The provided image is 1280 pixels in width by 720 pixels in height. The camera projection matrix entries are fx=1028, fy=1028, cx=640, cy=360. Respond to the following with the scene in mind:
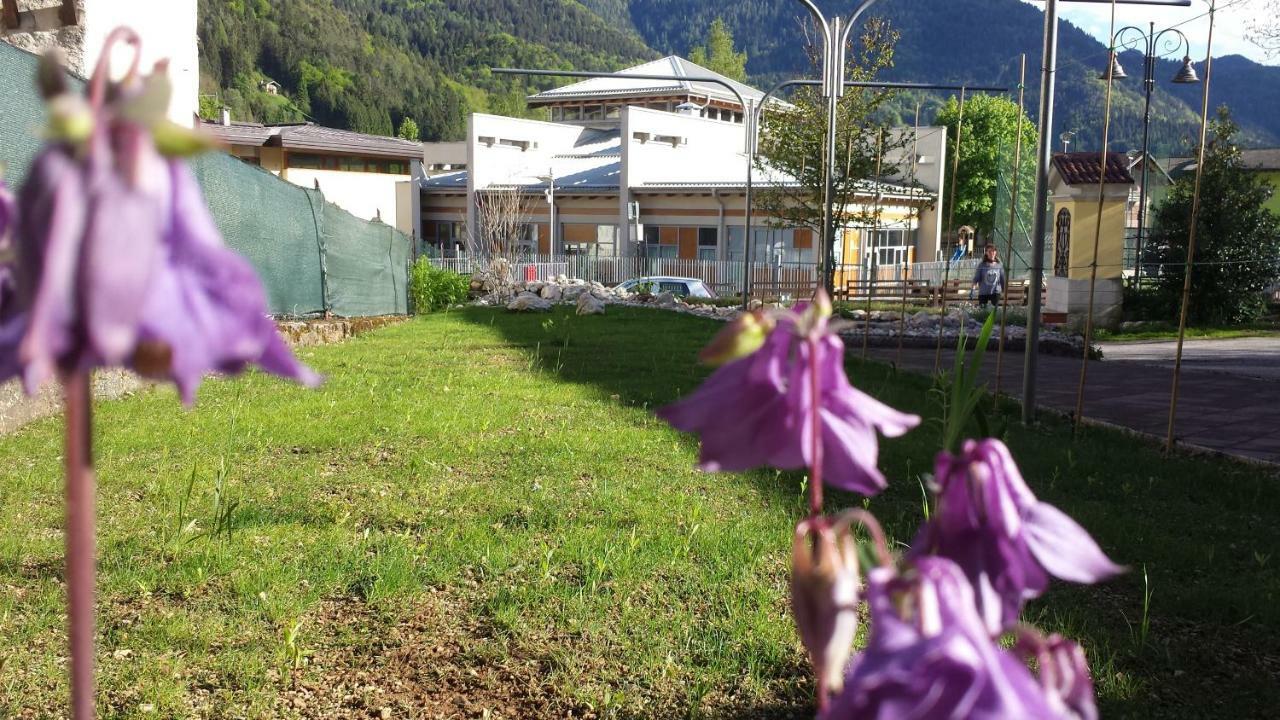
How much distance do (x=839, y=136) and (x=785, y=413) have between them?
24274 millimetres

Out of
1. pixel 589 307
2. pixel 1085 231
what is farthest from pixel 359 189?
pixel 1085 231

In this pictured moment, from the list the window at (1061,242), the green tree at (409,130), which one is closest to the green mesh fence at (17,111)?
the window at (1061,242)

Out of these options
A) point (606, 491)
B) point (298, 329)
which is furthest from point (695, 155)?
point (606, 491)

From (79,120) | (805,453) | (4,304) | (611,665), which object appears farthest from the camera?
(611,665)

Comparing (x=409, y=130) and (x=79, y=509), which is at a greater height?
(x=409, y=130)

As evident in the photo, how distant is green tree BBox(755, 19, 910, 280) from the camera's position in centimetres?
2278

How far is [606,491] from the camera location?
4.84 m

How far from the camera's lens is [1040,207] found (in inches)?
301

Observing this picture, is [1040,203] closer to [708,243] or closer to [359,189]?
[708,243]

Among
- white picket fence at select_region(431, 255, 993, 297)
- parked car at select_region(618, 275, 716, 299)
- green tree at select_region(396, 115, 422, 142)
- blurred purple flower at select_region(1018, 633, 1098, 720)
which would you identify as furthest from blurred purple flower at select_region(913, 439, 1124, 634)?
green tree at select_region(396, 115, 422, 142)

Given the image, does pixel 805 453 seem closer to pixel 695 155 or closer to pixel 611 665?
pixel 611 665

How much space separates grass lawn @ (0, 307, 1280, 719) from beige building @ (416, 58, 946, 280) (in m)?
31.2

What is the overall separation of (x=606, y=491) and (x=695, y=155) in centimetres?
4235

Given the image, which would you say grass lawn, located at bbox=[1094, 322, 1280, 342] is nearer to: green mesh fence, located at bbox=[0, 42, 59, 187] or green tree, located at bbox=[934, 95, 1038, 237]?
green mesh fence, located at bbox=[0, 42, 59, 187]
